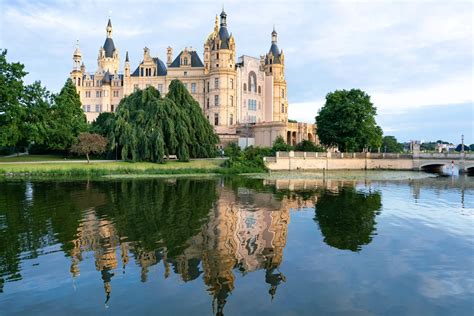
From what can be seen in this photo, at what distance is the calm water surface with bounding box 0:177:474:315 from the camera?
7.72m

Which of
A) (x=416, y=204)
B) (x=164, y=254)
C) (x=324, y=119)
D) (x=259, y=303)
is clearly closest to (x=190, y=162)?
(x=324, y=119)

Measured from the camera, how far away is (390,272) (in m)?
9.62

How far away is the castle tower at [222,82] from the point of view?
74.8 m

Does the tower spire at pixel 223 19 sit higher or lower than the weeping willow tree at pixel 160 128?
higher

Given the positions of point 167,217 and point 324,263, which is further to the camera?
point 167,217

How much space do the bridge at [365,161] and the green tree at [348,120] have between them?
2.36m

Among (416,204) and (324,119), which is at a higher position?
(324,119)

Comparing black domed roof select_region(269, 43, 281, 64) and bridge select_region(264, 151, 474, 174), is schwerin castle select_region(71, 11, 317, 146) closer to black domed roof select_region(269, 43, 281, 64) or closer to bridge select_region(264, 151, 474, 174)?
black domed roof select_region(269, 43, 281, 64)

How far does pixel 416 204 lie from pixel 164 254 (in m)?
15.3

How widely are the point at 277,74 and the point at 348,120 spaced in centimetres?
3124

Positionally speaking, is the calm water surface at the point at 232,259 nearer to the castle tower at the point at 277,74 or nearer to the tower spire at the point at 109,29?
the castle tower at the point at 277,74

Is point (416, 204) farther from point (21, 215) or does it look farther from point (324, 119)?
point (324, 119)

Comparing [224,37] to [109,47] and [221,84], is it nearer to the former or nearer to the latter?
[221,84]

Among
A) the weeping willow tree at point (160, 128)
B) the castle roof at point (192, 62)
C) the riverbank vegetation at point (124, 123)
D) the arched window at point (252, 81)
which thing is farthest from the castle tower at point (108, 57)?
the weeping willow tree at point (160, 128)
